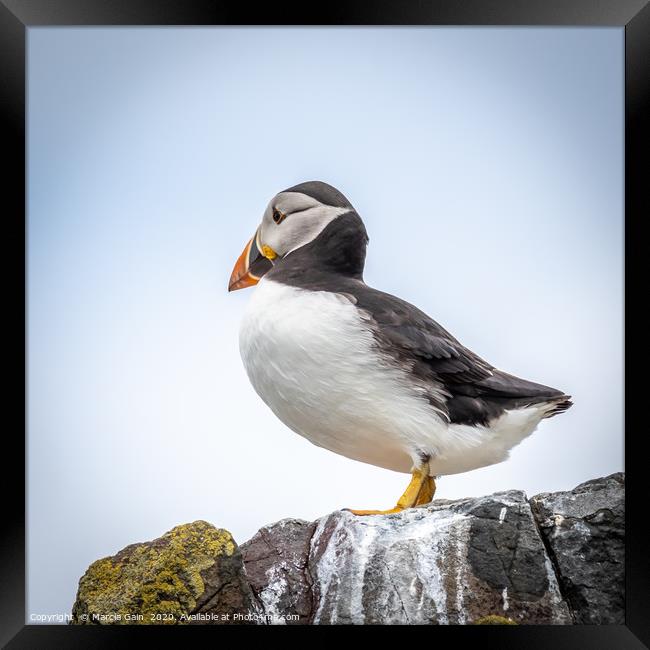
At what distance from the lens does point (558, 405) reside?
506 centimetres

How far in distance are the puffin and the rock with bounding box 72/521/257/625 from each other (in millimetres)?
791

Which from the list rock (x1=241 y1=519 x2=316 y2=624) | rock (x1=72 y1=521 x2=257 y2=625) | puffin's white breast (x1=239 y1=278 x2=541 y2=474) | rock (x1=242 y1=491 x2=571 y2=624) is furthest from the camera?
puffin's white breast (x1=239 y1=278 x2=541 y2=474)

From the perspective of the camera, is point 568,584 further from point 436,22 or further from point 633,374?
point 436,22

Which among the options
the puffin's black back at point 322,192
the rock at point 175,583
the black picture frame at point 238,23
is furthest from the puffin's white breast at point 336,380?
the black picture frame at point 238,23

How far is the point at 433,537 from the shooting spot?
4.52 metres

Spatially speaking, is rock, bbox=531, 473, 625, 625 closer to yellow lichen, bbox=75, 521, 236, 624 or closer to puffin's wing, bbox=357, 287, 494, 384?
puffin's wing, bbox=357, 287, 494, 384

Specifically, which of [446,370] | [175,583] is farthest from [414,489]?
[175,583]

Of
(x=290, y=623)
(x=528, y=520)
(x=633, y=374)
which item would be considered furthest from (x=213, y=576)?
(x=633, y=374)

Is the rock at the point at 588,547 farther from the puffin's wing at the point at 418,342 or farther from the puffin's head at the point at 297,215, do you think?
the puffin's head at the point at 297,215

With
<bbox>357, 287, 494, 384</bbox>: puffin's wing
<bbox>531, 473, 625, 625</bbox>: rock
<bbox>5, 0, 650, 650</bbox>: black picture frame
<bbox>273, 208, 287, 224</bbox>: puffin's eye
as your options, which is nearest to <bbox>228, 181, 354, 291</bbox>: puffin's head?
<bbox>273, 208, 287, 224</bbox>: puffin's eye

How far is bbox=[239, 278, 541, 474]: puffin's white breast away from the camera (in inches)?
187

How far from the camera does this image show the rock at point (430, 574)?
449 cm

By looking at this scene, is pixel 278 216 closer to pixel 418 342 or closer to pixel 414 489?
pixel 418 342

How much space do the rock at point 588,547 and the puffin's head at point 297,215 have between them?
2043 millimetres
